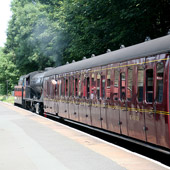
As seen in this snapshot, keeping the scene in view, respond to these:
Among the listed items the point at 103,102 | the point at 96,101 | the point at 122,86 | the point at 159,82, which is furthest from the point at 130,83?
the point at 96,101

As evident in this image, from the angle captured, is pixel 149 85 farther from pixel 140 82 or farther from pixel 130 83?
pixel 130 83

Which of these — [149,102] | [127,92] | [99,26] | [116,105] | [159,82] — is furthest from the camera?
[99,26]

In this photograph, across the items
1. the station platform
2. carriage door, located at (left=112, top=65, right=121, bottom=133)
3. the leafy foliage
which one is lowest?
the station platform

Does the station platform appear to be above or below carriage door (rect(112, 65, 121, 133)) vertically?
below

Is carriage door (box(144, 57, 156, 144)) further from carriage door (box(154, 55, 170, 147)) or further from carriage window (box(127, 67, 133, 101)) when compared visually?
carriage window (box(127, 67, 133, 101))

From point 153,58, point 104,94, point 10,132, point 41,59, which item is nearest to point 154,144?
point 153,58

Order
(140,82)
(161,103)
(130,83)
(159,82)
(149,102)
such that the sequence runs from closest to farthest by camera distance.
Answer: (161,103), (159,82), (149,102), (140,82), (130,83)

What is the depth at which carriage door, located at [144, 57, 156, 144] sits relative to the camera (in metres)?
9.53

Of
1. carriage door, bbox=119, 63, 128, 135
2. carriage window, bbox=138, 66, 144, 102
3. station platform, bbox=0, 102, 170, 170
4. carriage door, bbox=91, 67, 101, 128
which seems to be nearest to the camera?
station platform, bbox=0, 102, 170, 170

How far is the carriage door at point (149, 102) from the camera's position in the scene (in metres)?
9.53

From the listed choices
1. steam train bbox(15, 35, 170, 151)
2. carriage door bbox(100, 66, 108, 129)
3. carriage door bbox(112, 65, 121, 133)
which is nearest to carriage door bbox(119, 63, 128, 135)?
steam train bbox(15, 35, 170, 151)

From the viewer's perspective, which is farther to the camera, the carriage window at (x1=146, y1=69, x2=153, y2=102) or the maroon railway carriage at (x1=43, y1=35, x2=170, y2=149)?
the carriage window at (x1=146, y1=69, x2=153, y2=102)

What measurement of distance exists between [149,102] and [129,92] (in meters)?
1.48

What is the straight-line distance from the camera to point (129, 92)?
1110 cm
